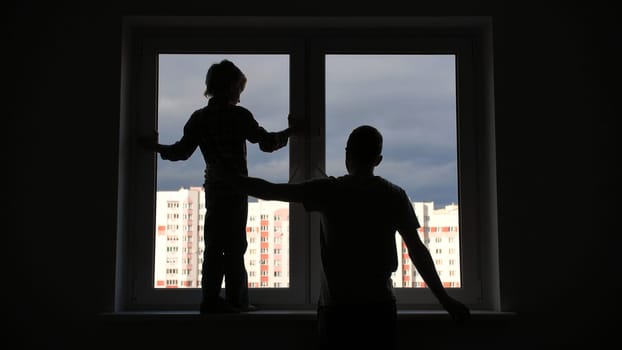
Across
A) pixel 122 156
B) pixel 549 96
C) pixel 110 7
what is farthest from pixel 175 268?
pixel 549 96

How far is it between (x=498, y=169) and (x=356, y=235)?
2.35 feet

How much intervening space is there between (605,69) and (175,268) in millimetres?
1712

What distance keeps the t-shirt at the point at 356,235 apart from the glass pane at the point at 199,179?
50 centimetres

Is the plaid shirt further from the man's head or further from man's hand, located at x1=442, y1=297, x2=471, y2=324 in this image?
man's hand, located at x1=442, y1=297, x2=471, y2=324

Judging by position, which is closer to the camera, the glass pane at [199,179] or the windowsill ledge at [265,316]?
the windowsill ledge at [265,316]

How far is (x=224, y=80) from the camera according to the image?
6.84 ft

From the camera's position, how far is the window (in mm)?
2205

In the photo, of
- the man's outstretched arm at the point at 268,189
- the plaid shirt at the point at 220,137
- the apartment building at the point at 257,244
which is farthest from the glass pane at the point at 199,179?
the man's outstretched arm at the point at 268,189

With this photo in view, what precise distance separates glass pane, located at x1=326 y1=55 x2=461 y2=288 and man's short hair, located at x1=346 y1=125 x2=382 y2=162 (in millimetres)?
497

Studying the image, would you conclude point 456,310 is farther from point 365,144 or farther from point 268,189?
point 268,189

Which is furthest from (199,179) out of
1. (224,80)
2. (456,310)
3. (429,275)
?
(456,310)

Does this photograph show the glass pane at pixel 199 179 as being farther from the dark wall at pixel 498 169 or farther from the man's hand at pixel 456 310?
the man's hand at pixel 456 310

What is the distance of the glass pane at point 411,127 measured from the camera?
2238 mm

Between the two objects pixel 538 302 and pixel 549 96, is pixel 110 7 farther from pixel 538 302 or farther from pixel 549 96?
pixel 538 302
